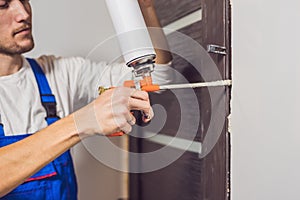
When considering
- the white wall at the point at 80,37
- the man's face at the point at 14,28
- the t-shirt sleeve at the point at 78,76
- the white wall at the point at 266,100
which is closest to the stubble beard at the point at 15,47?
the man's face at the point at 14,28

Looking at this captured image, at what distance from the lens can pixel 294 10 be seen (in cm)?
51

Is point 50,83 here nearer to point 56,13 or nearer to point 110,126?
point 56,13

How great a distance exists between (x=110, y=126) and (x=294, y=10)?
0.32 metres

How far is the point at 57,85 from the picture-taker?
3.35 feet

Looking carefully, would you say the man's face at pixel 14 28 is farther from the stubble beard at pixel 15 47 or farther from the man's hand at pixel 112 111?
the man's hand at pixel 112 111

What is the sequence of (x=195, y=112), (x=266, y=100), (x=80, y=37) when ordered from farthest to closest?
(x=80, y=37), (x=195, y=112), (x=266, y=100)

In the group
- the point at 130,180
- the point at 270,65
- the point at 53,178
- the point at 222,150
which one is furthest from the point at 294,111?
the point at 130,180

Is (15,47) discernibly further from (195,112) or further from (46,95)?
(195,112)

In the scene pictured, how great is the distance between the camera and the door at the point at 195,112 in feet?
2.19

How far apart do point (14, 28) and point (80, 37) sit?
0.32 m

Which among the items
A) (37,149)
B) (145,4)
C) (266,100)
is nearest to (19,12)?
(145,4)

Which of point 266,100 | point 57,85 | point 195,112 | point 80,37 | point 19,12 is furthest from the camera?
point 80,37

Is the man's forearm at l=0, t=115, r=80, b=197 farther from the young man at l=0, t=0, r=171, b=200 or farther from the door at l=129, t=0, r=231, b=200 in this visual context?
the door at l=129, t=0, r=231, b=200

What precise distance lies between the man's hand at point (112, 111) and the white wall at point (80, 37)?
574 millimetres
